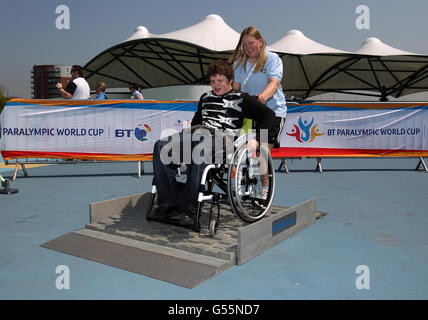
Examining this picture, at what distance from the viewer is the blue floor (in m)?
2.22

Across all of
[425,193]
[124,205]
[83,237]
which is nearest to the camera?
[83,237]

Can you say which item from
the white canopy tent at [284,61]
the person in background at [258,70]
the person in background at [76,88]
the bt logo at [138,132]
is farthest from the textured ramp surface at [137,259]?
the white canopy tent at [284,61]

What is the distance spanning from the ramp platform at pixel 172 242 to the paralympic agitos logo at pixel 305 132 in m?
4.34

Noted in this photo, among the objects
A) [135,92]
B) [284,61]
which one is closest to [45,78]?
[284,61]

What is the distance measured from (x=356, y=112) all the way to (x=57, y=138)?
641cm

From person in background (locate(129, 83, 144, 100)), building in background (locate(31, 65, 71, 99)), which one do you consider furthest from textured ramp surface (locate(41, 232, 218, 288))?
building in background (locate(31, 65, 71, 99))

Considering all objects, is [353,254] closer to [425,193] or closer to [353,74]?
[425,193]

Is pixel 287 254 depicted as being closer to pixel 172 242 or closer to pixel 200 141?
pixel 172 242

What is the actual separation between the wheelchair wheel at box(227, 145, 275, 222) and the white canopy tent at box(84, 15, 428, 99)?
1843 cm

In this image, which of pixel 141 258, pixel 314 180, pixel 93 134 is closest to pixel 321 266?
pixel 141 258

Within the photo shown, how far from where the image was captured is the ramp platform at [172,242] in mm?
2482

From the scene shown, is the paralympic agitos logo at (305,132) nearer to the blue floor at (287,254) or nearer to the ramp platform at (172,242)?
the blue floor at (287,254)

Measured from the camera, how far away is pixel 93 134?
7289mm
